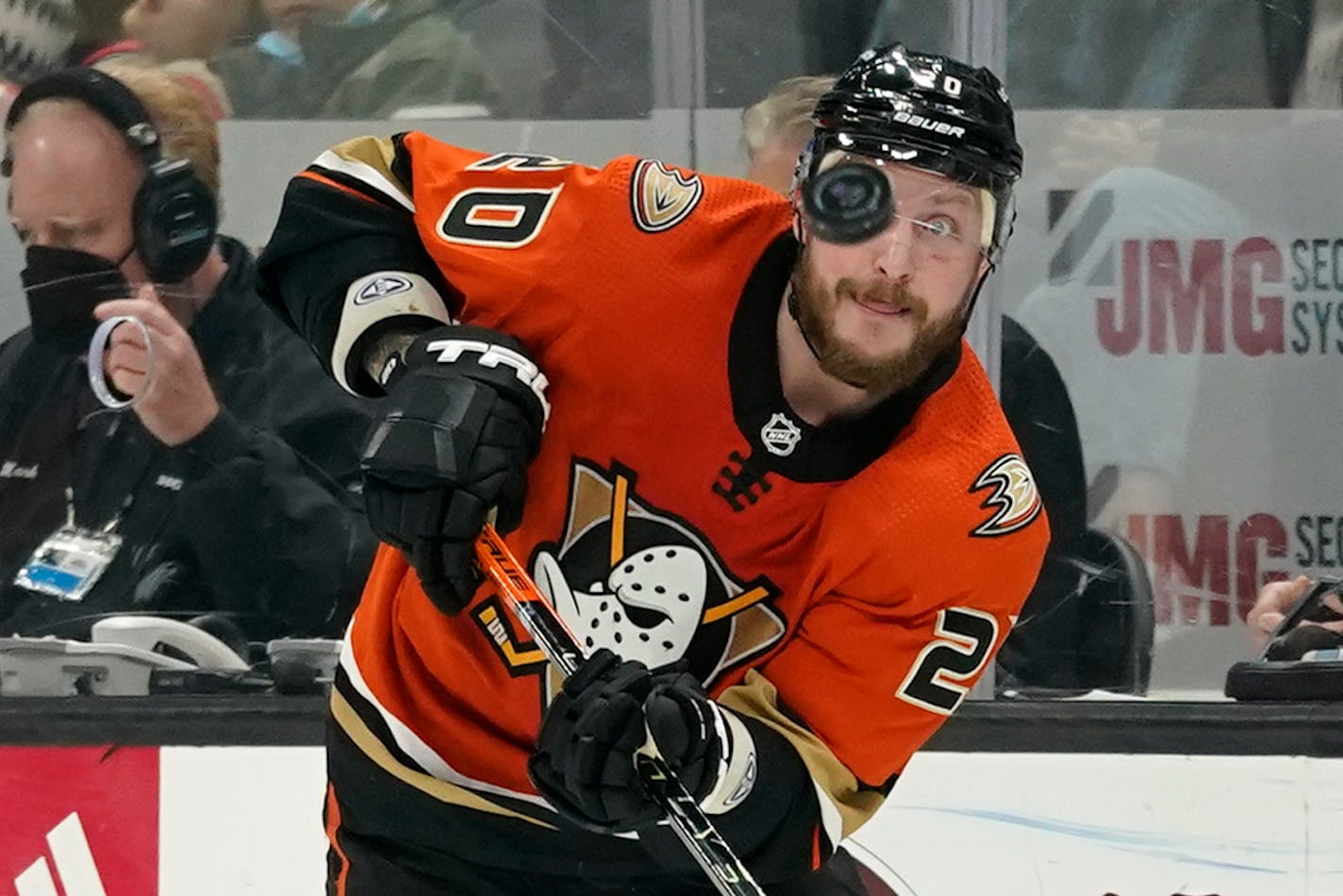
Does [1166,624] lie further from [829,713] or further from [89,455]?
[89,455]

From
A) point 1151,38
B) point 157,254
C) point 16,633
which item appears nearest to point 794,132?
point 1151,38

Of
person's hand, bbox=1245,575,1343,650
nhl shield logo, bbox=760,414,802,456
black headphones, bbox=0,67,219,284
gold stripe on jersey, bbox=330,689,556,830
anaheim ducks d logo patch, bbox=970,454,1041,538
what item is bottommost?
gold stripe on jersey, bbox=330,689,556,830

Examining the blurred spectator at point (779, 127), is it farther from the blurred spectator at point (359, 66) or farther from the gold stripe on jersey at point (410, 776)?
the gold stripe on jersey at point (410, 776)

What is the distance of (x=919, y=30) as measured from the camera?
2.63 meters

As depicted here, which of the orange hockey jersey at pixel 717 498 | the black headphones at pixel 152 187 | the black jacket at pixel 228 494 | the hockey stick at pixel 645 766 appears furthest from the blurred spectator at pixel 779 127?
the hockey stick at pixel 645 766

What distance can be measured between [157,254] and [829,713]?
1.48 metres

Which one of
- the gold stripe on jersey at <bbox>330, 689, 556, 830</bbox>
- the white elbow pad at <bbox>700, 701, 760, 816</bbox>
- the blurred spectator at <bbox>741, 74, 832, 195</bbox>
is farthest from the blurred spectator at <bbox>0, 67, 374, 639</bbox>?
the white elbow pad at <bbox>700, 701, 760, 816</bbox>

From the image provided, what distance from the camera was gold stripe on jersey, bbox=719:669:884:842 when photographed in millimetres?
1610

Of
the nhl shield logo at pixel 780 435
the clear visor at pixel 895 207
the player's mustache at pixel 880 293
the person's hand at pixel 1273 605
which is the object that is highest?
the clear visor at pixel 895 207

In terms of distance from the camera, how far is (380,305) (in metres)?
1.65

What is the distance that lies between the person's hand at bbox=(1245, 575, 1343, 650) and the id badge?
1519mm

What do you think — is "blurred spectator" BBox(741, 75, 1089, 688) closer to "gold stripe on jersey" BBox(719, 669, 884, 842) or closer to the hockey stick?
"gold stripe on jersey" BBox(719, 669, 884, 842)

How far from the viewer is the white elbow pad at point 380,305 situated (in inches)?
64.8

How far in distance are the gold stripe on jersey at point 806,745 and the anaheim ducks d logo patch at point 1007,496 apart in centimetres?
21
